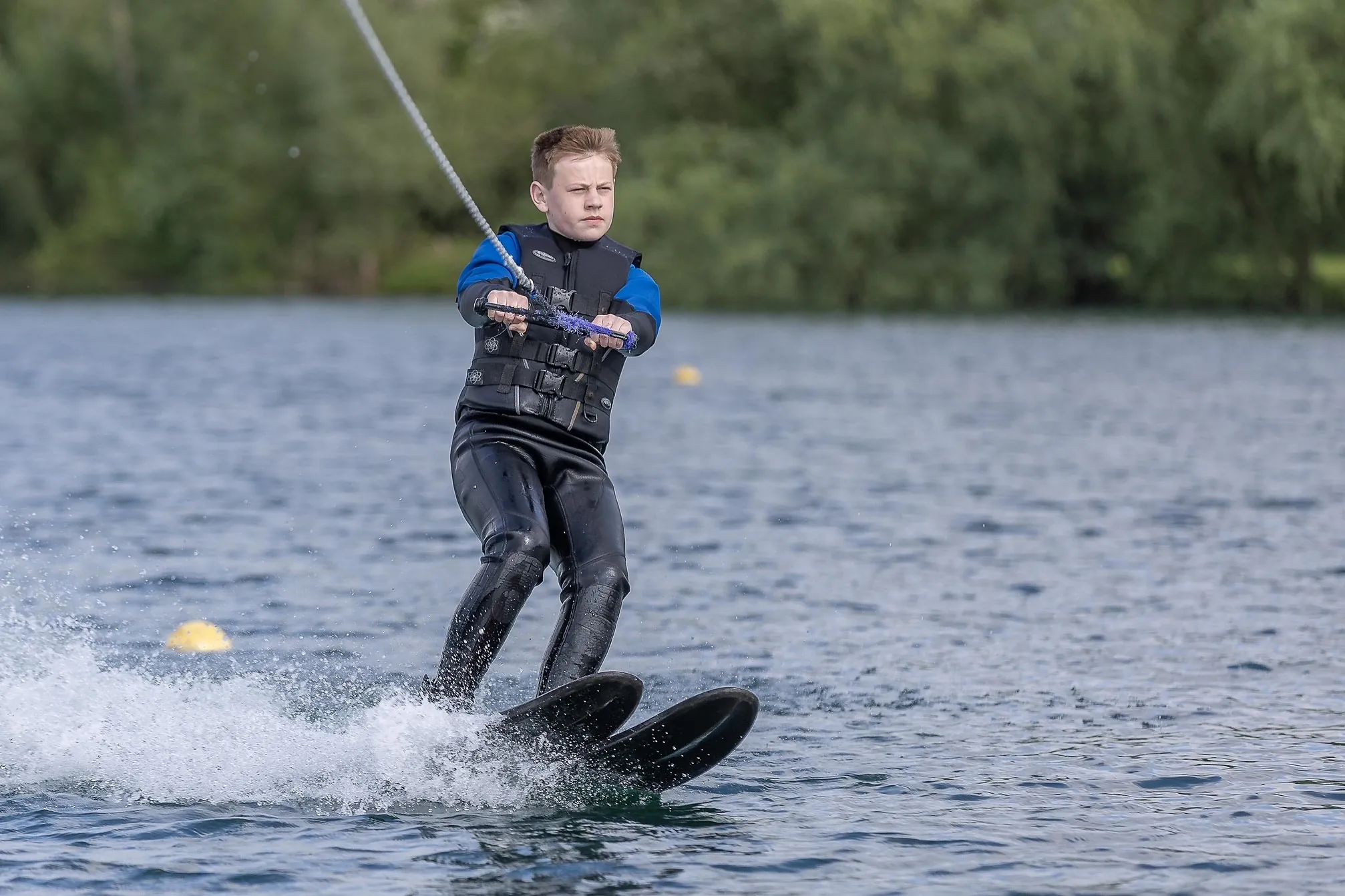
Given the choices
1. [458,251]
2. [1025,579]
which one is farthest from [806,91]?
[1025,579]

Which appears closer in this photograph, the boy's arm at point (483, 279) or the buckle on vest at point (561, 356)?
the boy's arm at point (483, 279)

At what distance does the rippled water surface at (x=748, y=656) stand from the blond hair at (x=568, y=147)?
1.90 meters

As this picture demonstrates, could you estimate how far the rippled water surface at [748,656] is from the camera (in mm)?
6414

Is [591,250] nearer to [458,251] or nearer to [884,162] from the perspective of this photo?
[884,162]

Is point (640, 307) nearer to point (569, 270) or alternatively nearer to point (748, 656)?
point (569, 270)

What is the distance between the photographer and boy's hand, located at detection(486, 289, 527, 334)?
6707 millimetres

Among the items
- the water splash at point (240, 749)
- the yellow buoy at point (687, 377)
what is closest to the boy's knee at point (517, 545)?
the water splash at point (240, 749)

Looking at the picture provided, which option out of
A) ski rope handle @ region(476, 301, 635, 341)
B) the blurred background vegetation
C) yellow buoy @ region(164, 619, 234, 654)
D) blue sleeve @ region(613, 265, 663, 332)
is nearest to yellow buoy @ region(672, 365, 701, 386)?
the blurred background vegetation

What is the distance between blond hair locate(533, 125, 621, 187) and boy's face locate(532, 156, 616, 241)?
0.06 ft

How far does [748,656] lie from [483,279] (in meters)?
3.63

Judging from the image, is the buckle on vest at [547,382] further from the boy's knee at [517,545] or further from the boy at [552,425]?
the boy's knee at [517,545]

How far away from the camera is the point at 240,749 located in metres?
7.46

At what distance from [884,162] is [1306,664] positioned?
38.4 m

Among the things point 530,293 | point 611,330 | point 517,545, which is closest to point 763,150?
point 530,293
